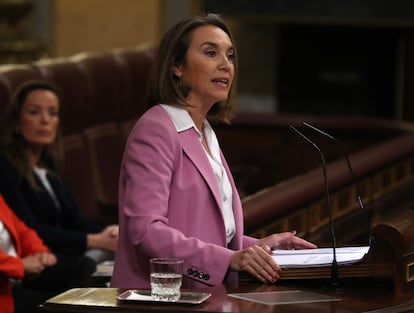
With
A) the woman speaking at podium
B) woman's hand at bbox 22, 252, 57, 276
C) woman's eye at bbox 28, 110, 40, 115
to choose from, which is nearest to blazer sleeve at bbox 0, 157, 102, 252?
woman's eye at bbox 28, 110, 40, 115

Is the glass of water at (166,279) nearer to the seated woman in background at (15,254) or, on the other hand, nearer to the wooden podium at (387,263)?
the wooden podium at (387,263)

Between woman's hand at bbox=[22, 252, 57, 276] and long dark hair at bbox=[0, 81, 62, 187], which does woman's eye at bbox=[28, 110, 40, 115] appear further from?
woman's hand at bbox=[22, 252, 57, 276]

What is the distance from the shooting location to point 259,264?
9.00 feet

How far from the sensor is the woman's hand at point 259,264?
108 inches

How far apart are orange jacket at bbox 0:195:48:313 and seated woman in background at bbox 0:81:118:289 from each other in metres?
0.24

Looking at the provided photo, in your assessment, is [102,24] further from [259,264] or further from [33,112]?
[259,264]

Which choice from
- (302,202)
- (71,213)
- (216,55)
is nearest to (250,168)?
(71,213)

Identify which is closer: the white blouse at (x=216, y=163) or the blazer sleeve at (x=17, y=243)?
the white blouse at (x=216, y=163)

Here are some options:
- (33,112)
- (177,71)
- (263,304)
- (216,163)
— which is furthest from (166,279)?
(33,112)

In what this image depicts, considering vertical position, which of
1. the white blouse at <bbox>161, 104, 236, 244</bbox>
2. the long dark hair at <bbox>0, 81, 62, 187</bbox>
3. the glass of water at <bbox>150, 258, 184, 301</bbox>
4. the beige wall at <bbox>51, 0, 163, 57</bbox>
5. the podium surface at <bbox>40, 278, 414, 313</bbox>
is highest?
the beige wall at <bbox>51, 0, 163, 57</bbox>

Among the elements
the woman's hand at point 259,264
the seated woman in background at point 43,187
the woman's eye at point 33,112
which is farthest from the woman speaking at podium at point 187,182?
the woman's eye at point 33,112

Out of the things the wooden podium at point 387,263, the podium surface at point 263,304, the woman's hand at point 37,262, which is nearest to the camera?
the podium surface at point 263,304

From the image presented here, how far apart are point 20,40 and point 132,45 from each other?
2.87 ft

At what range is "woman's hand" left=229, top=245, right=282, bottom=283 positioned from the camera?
2742 mm
